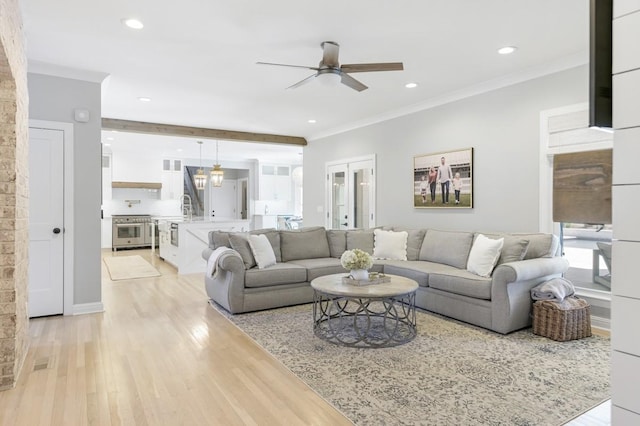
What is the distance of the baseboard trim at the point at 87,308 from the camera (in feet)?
14.1

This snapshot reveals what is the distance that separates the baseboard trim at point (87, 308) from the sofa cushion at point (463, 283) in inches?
150

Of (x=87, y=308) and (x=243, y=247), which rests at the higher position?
(x=243, y=247)

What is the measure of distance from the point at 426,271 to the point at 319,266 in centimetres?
131

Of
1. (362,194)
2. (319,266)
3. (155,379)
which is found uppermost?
(362,194)

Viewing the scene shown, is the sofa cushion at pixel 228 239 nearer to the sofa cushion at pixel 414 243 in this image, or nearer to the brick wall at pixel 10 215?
the sofa cushion at pixel 414 243

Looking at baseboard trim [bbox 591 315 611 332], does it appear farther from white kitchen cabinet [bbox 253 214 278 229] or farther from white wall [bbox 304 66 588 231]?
white kitchen cabinet [bbox 253 214 278 229]

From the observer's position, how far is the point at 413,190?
581cm

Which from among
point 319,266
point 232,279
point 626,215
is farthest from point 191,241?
point 626,215

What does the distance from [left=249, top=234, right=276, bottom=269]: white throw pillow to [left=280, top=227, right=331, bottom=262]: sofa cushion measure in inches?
18.1

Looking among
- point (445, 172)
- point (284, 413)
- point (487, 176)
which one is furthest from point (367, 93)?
point (284, 413)

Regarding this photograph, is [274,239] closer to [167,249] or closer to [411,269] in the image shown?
[411,269]

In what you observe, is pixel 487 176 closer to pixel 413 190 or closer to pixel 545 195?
pixel 545 195

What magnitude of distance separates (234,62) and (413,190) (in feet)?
10.4

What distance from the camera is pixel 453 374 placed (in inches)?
109
